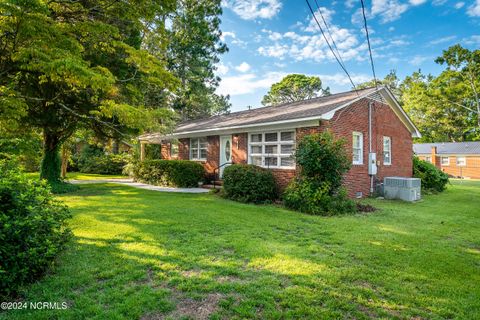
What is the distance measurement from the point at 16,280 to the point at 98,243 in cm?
179

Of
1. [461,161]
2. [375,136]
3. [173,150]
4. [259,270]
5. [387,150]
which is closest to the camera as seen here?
[259,270]

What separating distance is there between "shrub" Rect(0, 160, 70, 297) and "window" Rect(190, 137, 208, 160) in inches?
448

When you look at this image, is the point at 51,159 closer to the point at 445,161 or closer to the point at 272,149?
the point at 272,149

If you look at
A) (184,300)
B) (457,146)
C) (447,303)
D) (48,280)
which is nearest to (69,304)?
(48,280)

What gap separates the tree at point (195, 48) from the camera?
2156 centimetres

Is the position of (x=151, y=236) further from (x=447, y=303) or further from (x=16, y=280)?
(x=447, y=303)

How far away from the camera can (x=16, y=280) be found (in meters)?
3.26

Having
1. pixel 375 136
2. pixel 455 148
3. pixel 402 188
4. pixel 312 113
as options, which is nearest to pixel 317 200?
pixel 312 113

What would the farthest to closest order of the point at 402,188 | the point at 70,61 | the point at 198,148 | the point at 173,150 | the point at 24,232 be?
1. the point at 173,150
2. the point at 198,148
3. the point at 402,188
4. the point at 70,61
5. the point at 24,232

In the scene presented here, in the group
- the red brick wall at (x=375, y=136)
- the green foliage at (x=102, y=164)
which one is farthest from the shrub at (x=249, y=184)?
the green foliage at (x=102, y=164)

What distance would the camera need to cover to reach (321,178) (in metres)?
9.12

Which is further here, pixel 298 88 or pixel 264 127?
pixel 298 88

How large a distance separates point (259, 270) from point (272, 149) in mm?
8059

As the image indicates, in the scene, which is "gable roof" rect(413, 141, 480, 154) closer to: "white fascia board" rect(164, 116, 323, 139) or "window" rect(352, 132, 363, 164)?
"window" rect(352, 132, 363, 164)
